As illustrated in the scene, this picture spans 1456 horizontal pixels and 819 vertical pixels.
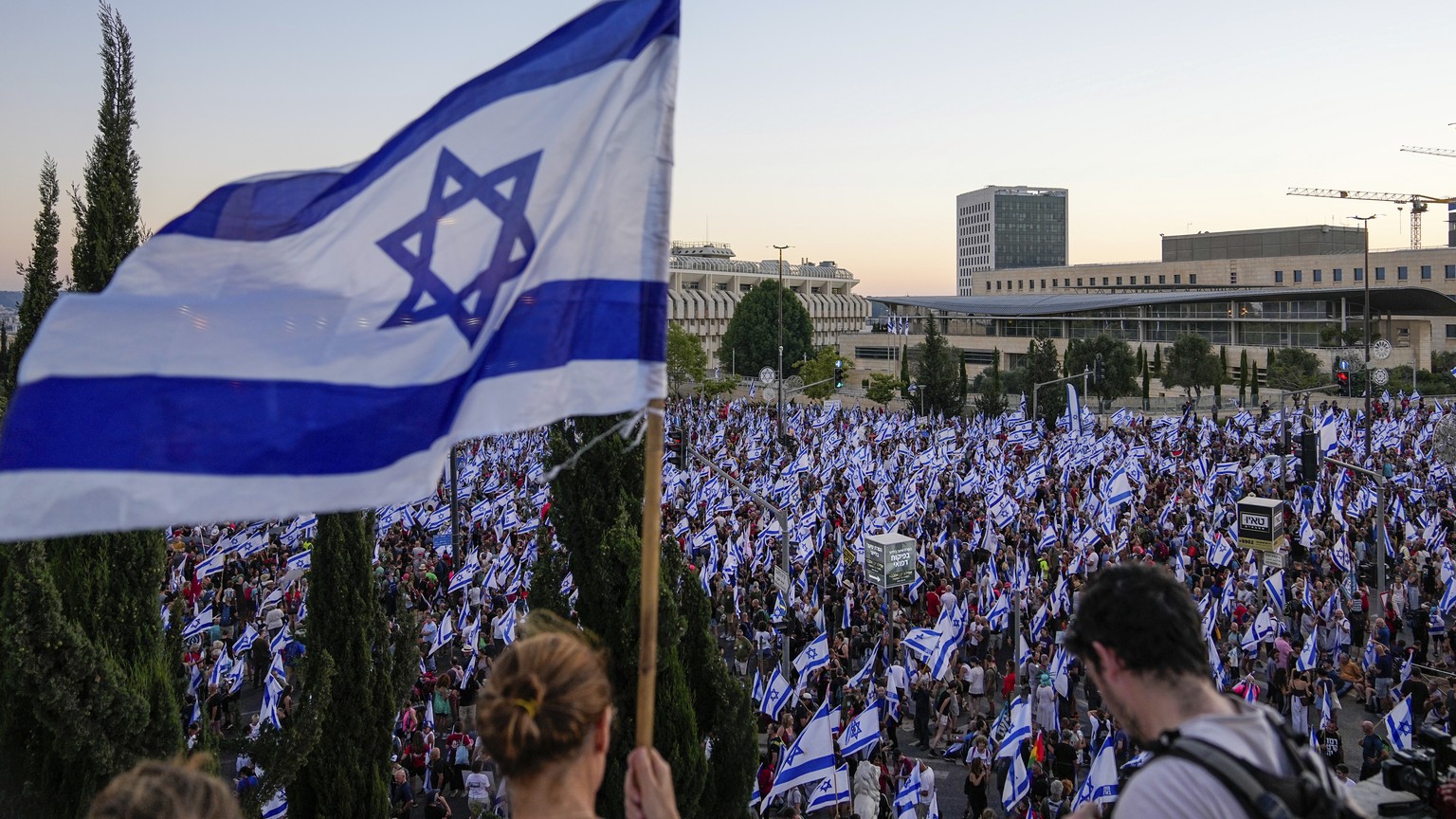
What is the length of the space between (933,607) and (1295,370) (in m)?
59.6

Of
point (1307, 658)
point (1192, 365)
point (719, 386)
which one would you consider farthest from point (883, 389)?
point (1307, 658)

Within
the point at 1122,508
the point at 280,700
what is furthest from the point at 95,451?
the point at 1122,508

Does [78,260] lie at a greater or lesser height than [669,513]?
greater

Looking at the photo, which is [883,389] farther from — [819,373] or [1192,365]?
[1192,365]

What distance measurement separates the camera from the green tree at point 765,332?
92.7 meters

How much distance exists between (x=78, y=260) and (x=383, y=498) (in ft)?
20.1

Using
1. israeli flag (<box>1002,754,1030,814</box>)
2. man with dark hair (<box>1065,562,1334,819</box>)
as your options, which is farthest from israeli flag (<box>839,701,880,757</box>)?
man with dark hair (<box>1065,562,1334,819</box>)

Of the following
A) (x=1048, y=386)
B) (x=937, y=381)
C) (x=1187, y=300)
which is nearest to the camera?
(x=1048, y=386)

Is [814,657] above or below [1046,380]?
below

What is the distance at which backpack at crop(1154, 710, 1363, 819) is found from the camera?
2.22m

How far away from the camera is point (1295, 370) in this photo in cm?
7038

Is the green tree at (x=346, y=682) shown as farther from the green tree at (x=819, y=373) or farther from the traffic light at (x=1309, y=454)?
the green tree at (x=819, y=373)

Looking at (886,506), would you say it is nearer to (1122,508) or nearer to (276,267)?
(1122,508)

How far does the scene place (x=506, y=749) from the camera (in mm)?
2480
